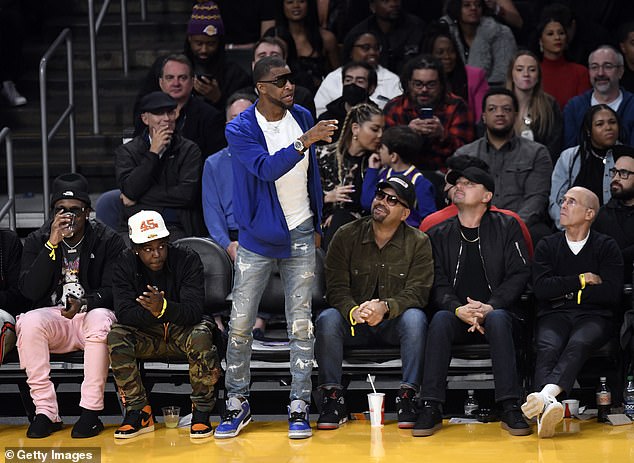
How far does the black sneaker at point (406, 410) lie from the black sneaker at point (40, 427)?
1934 millimetres

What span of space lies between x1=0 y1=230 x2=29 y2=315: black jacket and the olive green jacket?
1841 mm

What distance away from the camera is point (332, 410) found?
758cm

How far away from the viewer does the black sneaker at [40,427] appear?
24.6ft

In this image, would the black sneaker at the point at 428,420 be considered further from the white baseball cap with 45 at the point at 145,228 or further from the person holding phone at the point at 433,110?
the person holding phone at the point at 433,110

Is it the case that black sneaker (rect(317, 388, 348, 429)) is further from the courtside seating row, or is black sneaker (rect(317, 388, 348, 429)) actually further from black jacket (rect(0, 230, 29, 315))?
black jacket (rect(0, 230, 29, 315))

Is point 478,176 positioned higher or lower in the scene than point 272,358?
higher

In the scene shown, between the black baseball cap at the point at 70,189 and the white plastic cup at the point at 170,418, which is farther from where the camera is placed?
the black baseball cap at the point at 70,189

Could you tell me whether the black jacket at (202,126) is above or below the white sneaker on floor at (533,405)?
above

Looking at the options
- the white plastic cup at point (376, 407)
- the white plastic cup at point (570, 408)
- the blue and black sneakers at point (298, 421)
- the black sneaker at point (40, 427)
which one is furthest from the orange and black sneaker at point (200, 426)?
the white plastic cup at point (570, 408)

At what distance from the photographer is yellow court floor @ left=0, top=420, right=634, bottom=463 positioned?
7.02 m

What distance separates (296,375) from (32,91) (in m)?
4.78

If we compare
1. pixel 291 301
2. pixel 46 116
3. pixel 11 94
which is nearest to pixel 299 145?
pixel 291 301

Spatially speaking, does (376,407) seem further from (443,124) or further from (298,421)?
(443,124)

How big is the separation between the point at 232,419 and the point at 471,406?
1.40 meters
